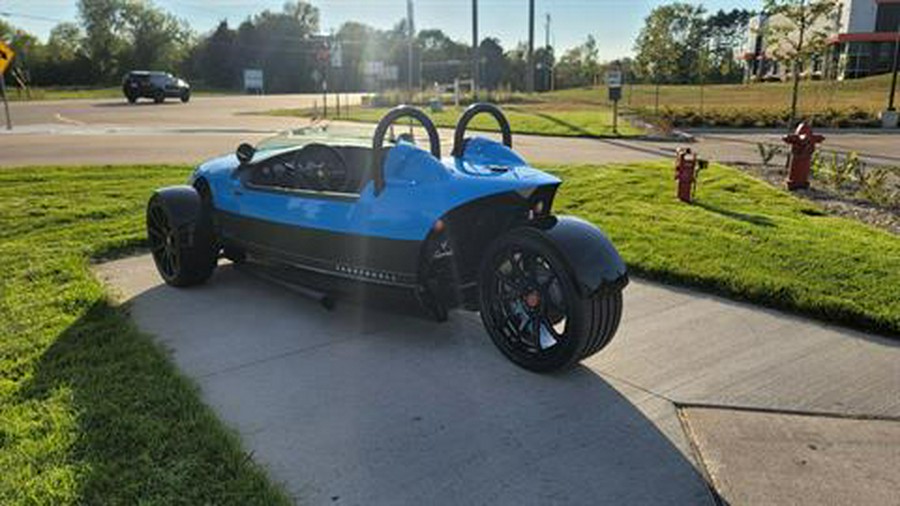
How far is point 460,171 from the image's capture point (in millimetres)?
3930

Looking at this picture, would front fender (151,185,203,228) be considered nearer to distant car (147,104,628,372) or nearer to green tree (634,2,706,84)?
distant car (147,104,628,372)

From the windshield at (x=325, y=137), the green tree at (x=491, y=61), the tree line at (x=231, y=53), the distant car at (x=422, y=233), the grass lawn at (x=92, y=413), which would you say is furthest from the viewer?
the tree line at (x=231, y=53)

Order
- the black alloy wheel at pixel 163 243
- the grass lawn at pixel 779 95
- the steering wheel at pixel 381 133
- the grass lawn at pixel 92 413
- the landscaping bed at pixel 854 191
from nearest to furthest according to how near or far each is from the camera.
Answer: the grass lawn at pixel 92 413
the steering wheel at pixel 381 133
the black alloy wheel at pixel 163 243
the landscaping bed at pixel 854 191
the grass lawn at pixel 779 95

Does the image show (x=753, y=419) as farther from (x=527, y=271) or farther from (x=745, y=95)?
(x=745, y=95)

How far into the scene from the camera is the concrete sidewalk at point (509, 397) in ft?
8.95

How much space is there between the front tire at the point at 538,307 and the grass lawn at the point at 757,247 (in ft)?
6.35

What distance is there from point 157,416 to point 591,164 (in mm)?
10641

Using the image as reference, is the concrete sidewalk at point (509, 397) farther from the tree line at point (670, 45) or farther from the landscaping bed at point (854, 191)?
the tree line at point (670, 45)

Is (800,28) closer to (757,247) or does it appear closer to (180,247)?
(757,247)

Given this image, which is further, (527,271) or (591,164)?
(591,164)

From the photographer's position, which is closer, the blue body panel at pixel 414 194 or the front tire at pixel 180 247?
the blue body panel at pixel 414 194

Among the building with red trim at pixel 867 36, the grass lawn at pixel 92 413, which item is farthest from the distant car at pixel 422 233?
the building with red trim at pixel 867 36

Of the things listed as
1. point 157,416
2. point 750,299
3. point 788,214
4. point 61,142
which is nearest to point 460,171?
point 157,416

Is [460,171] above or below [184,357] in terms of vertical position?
above
